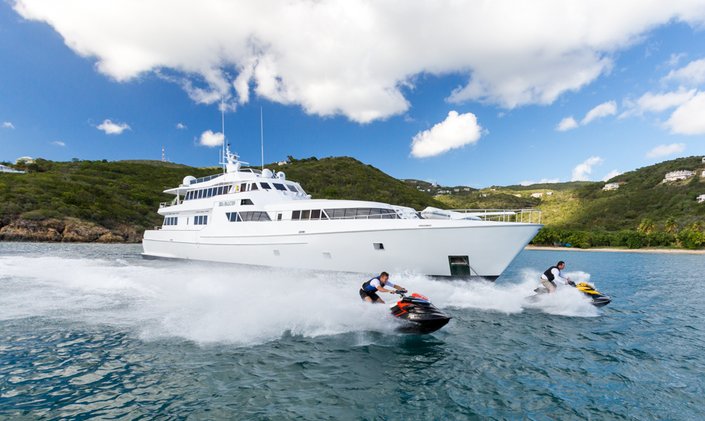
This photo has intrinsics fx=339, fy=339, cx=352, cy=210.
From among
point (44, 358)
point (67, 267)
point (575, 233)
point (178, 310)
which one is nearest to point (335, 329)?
point (178, 310)

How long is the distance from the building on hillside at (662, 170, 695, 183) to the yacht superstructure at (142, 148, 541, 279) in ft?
449

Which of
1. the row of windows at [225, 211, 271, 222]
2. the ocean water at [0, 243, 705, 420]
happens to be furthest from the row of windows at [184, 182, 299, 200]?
the ocean water at [0, 243, 705, 420]

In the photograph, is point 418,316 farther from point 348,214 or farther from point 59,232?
point 59,232

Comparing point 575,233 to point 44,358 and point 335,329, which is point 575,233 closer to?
point 335,329

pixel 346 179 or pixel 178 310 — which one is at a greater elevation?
pixel 346 179

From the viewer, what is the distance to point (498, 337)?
10.3m

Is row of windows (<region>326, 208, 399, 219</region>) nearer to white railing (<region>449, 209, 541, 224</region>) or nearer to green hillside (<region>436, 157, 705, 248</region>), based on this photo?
white railing (<region>449, 209, 541, 224</region>)

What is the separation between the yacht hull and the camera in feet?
52.1

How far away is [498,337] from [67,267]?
84.0 ft

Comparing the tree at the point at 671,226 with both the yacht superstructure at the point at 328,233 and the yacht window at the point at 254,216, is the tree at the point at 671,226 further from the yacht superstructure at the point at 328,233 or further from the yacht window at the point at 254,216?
the yacht window at the point at 254,216

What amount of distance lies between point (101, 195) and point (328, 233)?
75.6 meters

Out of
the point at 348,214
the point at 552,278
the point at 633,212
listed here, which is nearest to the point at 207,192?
the point at 348,214

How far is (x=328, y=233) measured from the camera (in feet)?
59.5

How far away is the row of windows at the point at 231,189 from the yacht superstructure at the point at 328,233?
0.24ft
